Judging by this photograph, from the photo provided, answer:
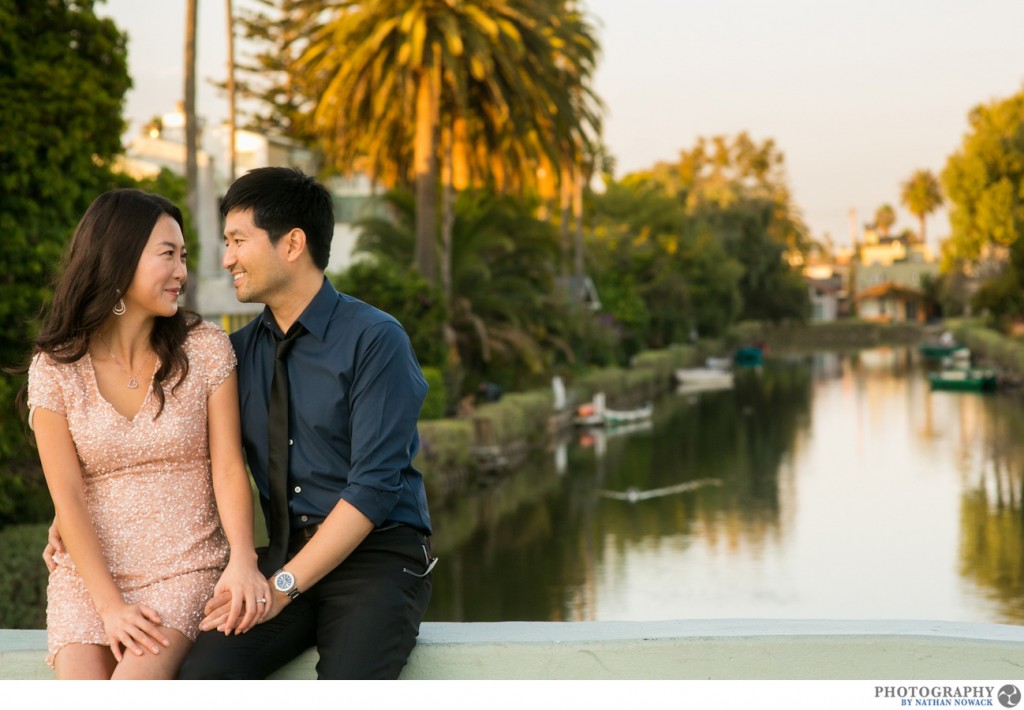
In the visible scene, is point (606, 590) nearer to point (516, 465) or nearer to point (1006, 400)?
point (516, 465)

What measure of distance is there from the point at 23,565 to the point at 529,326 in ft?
69.0

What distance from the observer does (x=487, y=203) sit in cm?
3036

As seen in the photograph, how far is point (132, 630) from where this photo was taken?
313cm

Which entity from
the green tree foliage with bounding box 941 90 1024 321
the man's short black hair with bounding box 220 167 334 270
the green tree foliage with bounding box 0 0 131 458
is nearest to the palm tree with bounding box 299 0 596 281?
the green tree foliage with bounding box 0 0 131 458

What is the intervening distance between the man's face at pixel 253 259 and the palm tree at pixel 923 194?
440 feet

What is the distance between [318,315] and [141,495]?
23.8 inches

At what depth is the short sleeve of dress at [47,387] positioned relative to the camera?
327 centimetres

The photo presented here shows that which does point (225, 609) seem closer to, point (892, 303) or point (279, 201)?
point (279, 201)

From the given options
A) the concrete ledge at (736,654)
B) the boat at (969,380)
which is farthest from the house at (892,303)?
the concrete ledge at (736,654)

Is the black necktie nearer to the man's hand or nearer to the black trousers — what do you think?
the black trousers
